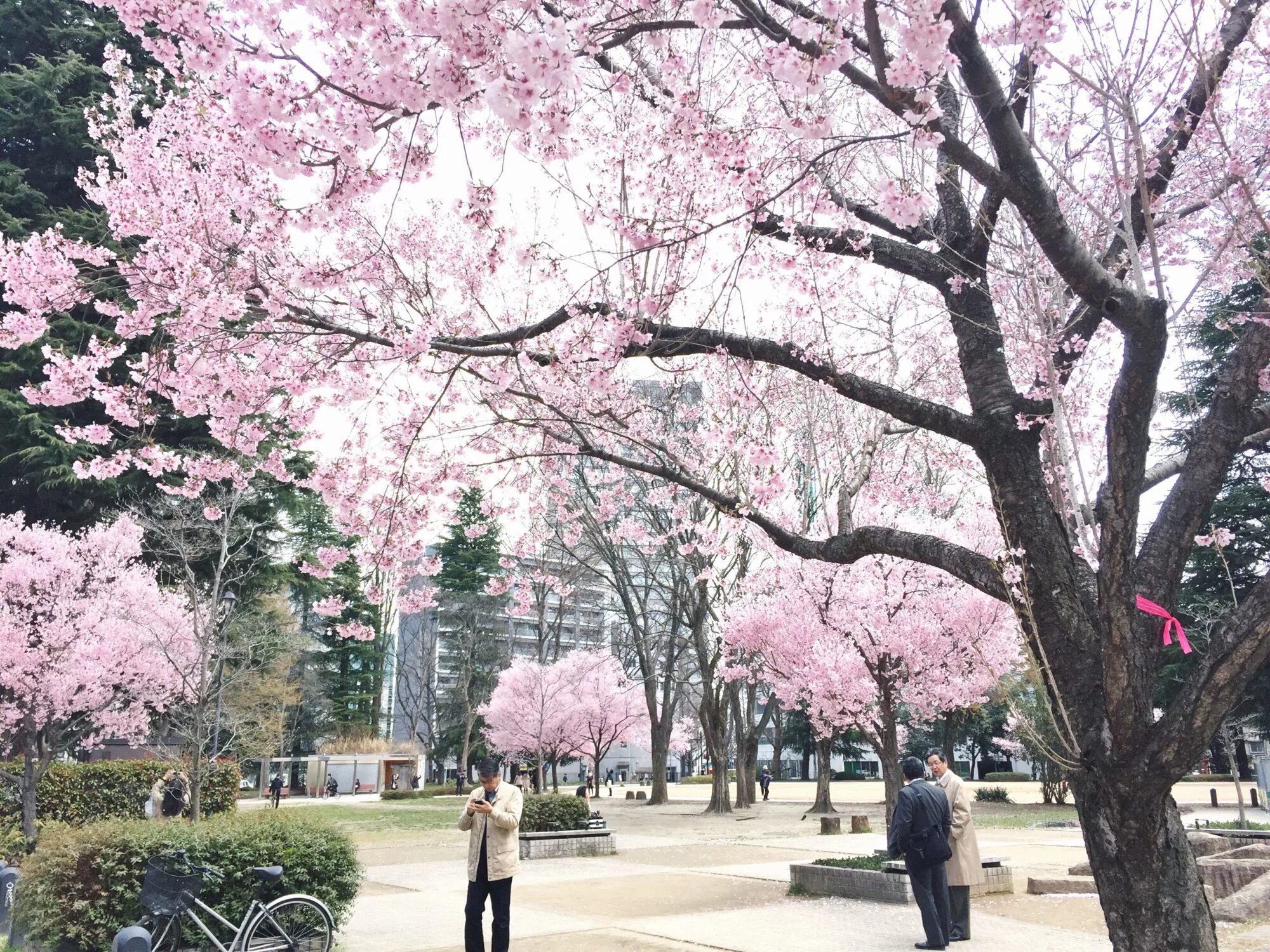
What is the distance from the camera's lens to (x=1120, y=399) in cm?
388

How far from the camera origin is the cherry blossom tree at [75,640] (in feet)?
50.7

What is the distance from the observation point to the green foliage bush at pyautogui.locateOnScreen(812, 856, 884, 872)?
31.5 feet

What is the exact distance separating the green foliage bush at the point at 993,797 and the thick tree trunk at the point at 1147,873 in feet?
86.9

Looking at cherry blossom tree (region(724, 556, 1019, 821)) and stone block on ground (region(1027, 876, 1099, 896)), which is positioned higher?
cherry blossom tree (region(724, 556, 1019, 821))

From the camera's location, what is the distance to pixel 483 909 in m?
5.81

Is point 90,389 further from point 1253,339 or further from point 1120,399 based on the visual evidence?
point 1253,339

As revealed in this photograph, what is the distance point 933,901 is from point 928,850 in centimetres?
41

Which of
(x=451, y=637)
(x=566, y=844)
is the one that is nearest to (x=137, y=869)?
(x=566, y=844)

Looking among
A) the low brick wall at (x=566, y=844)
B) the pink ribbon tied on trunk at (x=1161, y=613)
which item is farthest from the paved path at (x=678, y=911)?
the pink ribbon tied on trunk at (x=1161, y=613)

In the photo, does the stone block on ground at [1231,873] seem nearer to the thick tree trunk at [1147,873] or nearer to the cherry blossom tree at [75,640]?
the thick tree trunk at [1147,873]

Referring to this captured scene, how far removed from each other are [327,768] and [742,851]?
29.6 m

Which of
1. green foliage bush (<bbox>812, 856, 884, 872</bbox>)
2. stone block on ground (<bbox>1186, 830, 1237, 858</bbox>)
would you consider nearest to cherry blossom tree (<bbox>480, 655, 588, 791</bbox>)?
green foliage bush (<bbox>812, 856, 884, 872</bbox>)

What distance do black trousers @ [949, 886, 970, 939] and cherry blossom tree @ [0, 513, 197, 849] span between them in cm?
1385

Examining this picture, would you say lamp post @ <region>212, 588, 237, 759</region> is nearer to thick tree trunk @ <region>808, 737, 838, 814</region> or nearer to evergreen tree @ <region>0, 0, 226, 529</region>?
evergreen tree @ <region>0, 0, 226, 529</region>
